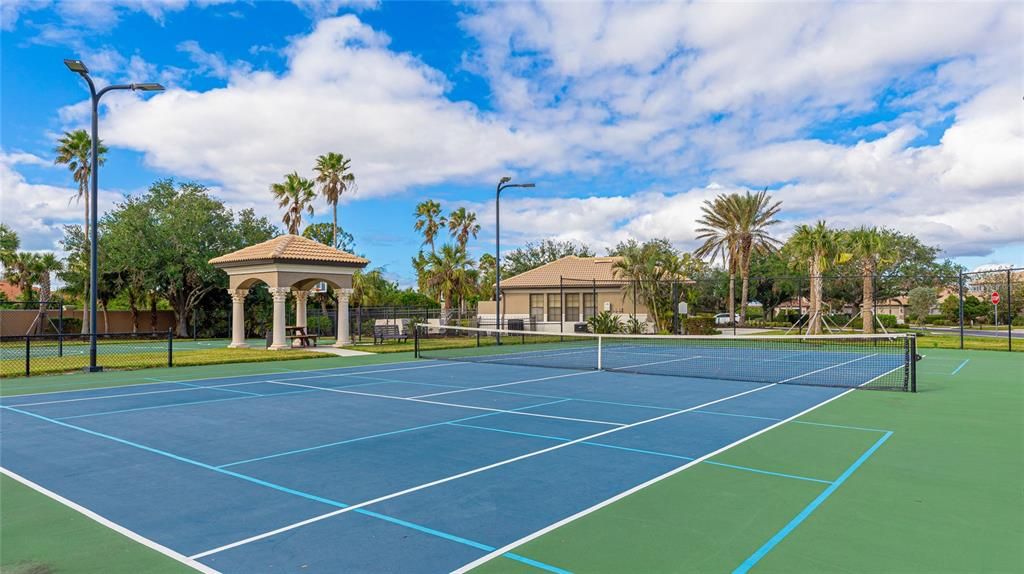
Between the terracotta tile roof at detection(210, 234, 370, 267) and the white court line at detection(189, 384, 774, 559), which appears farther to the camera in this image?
the terracotta tile roof at detection(210, 234, 370, 267)

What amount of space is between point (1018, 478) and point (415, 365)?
15.6 metres

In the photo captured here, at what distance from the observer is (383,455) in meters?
7.58

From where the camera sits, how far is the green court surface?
445 centimetres

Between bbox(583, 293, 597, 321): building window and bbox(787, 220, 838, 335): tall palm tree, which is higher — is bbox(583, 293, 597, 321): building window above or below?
below

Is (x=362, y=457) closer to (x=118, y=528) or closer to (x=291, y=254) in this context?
(x=118, y=528)

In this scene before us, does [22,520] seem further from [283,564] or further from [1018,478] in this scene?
[1018,478]

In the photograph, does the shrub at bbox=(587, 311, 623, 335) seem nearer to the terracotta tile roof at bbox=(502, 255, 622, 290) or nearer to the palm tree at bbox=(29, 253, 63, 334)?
the terracotta tile roof at bbox=(502, 255, 622, 290)

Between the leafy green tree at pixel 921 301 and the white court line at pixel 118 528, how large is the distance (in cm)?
6619

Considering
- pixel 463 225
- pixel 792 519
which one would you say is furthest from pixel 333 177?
pixel 792 519

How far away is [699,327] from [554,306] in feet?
31.9

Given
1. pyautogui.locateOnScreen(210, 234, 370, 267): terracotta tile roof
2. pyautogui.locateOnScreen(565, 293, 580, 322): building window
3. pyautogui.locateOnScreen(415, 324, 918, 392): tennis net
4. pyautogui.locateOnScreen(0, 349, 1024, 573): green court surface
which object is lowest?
pyautogui.locateOnScreen(0, 349, 1024, 573): green court surface

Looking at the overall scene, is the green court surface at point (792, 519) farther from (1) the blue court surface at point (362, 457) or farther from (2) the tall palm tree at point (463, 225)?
(2) the tall palm tree at point (463, 225)

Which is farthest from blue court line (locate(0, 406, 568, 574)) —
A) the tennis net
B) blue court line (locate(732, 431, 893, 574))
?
the tennis net

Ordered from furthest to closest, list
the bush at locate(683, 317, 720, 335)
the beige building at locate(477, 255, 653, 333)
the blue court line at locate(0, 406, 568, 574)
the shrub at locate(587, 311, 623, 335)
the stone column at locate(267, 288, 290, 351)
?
the beige building at locate(477, 255, 653, 333) < the bush at locate(683, 317, 720, 335) < the shrub at locate(587, 311, 623, 335) < the stone column at locate(267, 288, 290, 351) < the blue court line at locate(0, 406, 568, 574)
